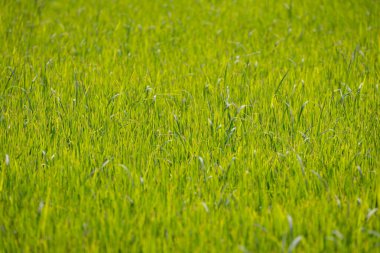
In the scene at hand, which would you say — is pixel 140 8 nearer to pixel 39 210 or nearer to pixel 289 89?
pixel 289 89

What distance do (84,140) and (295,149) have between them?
145 cm

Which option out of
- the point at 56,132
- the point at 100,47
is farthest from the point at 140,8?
the point at 56,132

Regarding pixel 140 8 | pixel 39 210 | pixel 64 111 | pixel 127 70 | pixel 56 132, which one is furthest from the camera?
pixel 140 8

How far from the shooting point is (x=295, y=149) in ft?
12.0

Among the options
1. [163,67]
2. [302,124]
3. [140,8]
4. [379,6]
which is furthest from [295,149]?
[140,8]

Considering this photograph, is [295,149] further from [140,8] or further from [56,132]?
[140,8]

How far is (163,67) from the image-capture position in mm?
5539

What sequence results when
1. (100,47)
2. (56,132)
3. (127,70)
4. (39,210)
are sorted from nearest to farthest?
(39,210)
(56,132)
(127,70)
(100,47)

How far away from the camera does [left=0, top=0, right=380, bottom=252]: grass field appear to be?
112 inches

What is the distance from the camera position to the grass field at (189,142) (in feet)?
9.30

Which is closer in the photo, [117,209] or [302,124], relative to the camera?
[117,209]

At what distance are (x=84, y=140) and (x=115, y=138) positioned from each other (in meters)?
0.22

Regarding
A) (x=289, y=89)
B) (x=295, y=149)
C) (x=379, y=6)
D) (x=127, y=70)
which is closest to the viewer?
(x=295, y=149)

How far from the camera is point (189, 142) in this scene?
386 cm
